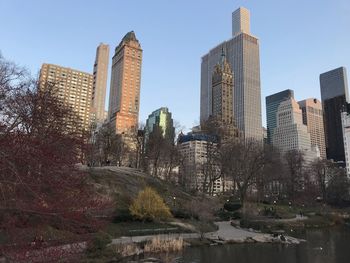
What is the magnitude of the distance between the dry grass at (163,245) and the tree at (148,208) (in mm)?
5713

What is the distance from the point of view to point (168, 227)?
3544 cm

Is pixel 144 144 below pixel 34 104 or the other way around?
the other way around

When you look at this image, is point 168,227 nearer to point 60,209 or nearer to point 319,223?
point 60,209

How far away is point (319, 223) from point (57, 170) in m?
60.0

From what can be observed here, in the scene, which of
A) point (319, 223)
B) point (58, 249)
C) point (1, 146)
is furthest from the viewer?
point (319, 223)

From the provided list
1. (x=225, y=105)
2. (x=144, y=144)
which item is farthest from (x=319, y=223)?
(x=225, y=105)

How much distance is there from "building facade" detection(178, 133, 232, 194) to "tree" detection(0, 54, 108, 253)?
59.5 m

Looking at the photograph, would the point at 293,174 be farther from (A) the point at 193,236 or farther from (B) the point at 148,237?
(B) the point at 148,237

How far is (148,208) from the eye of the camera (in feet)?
117

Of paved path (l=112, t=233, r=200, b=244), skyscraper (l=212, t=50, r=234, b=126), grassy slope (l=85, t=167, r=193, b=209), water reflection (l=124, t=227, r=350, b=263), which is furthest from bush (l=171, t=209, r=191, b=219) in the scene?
skyscraper (l=212, t=50, r=234, b=126)

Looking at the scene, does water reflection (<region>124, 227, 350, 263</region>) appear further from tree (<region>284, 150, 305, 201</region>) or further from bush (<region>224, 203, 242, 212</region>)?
tree (<region>284, 150, 305, 201</region>)

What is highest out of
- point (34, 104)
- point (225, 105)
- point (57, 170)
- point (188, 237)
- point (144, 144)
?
point (225, 105)

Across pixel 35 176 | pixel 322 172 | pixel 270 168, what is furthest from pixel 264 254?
pixel 322 172

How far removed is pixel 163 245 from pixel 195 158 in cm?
6105
